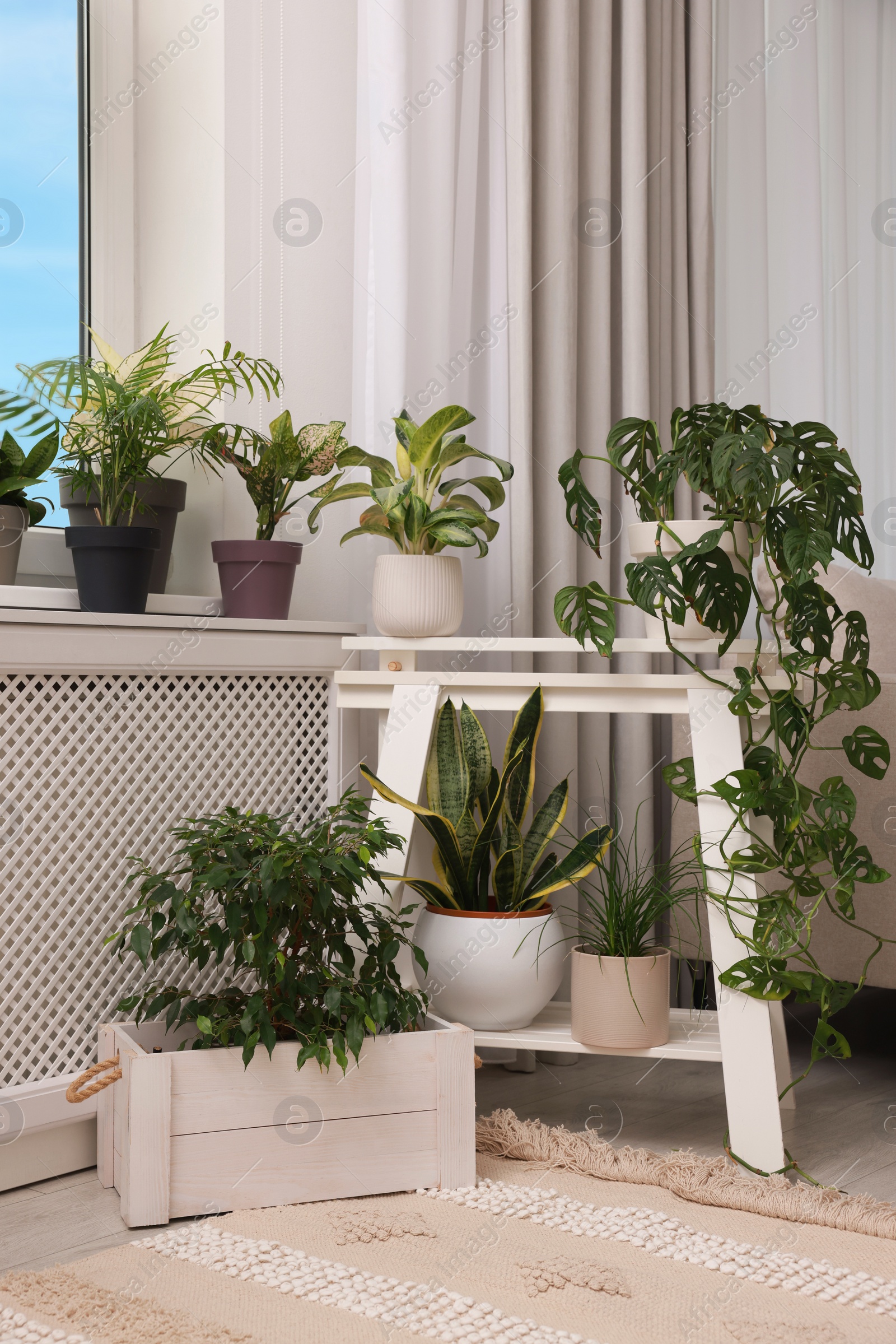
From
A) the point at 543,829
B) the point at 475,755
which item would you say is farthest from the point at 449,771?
the point at 543,829

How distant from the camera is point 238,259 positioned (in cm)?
187

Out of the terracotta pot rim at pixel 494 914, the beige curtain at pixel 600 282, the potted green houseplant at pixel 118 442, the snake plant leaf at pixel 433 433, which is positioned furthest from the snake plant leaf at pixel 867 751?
the potted green houseplant at pixel 118 442

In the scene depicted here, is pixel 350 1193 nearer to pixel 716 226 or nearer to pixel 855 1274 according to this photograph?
pixel 855 1274

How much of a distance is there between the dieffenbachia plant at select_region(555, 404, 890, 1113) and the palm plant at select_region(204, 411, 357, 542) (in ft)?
1.18

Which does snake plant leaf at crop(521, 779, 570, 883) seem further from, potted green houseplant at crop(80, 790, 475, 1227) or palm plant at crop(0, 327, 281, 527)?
palm plant at crop(0, 327, 281, 527)

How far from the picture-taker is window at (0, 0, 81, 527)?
1808 mm

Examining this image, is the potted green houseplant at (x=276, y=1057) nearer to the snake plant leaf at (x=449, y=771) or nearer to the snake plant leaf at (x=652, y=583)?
the snake plant leaf at (x=449, y=771)

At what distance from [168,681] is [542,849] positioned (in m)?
0.55

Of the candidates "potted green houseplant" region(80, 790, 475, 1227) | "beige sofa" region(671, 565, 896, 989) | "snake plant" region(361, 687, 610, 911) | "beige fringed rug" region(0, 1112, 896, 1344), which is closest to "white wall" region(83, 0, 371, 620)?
"snake plant" region(361, 687, 610, 911)

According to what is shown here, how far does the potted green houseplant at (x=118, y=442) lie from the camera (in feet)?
5.11

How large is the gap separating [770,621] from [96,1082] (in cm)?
96

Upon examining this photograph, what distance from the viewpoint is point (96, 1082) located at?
4.43ft

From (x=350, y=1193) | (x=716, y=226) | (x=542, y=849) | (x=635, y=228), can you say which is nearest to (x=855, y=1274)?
(x=350, y=1193)

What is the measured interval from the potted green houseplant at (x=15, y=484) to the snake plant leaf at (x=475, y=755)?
0.62 meters
